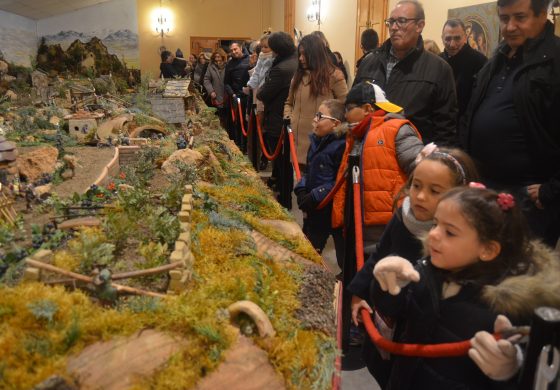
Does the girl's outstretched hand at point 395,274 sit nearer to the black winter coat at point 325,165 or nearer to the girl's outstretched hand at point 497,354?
the girl's outstretched hand at point 497,354

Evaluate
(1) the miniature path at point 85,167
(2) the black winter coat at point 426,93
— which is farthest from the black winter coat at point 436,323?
(1) the miniature path at point 85,167

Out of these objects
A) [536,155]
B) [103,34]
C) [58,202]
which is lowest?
[58,202]

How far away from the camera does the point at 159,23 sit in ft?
58.6

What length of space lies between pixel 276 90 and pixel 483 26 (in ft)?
8.91

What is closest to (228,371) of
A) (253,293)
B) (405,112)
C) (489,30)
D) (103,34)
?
(253,293)

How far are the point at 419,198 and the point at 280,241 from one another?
1.26 metres

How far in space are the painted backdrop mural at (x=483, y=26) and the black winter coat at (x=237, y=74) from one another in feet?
15.9

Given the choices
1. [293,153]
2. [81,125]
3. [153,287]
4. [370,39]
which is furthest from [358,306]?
[370,39]

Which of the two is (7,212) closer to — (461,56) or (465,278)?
(465,278)

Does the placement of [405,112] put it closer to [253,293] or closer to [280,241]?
[280,241]

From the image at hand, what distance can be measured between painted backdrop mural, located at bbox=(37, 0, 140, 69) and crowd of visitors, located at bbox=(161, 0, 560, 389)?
36.2 feet

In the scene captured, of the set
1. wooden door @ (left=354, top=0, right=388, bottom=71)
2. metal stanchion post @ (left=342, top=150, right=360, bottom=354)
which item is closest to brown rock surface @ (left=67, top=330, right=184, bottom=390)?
metal stanchion post @ (left=342, top=150, right=360, bottom=354)

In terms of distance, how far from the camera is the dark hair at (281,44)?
6461 millimetres

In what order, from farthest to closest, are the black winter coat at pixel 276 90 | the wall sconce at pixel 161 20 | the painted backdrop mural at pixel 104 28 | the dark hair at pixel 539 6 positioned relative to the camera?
the wall sconce at pixel 161 20 < the painted backdrop mural at pixel 104 28 < the black winter coat at pixel 276 90 < the dark hair at pixel 539 6
